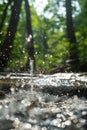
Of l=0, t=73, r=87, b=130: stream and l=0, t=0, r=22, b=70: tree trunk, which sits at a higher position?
l=0, t=0, r=22, b=70: tree trunk

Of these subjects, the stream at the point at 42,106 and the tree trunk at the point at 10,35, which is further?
the tree trunk at the point at 10,35

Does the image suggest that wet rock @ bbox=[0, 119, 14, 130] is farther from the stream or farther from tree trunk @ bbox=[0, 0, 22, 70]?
tree trunk @ bbox=[0, 0, 22, 70]

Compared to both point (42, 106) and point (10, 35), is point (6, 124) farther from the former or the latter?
point (10, 35)

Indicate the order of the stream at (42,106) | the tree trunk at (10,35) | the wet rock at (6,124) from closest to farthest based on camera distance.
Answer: the wet rock at (6,124) < the stream at (42,106) < the tree trunk at (10,35)

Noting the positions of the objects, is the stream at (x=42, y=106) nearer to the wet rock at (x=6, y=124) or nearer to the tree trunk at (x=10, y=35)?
the wet rock at (x=6, y=124)

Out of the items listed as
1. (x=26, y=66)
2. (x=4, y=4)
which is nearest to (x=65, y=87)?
(x=26, y=66)

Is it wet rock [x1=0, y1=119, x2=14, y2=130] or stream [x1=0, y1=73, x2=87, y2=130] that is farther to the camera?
stream [x1=0, y1=73, x2=87, y2=130]

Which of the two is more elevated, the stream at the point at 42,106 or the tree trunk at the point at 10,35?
the tree trunk at the point at 10,35

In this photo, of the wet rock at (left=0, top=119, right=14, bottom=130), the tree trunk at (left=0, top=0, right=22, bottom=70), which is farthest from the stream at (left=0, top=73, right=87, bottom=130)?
the tree trunk at (left=0, top=0, right=22, bottom=70)

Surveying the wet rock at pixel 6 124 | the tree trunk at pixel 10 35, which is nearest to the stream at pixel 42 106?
the wet rock at pixel 6 124

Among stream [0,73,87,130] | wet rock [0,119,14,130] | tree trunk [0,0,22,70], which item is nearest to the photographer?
wet rock [0,119,14,130]
